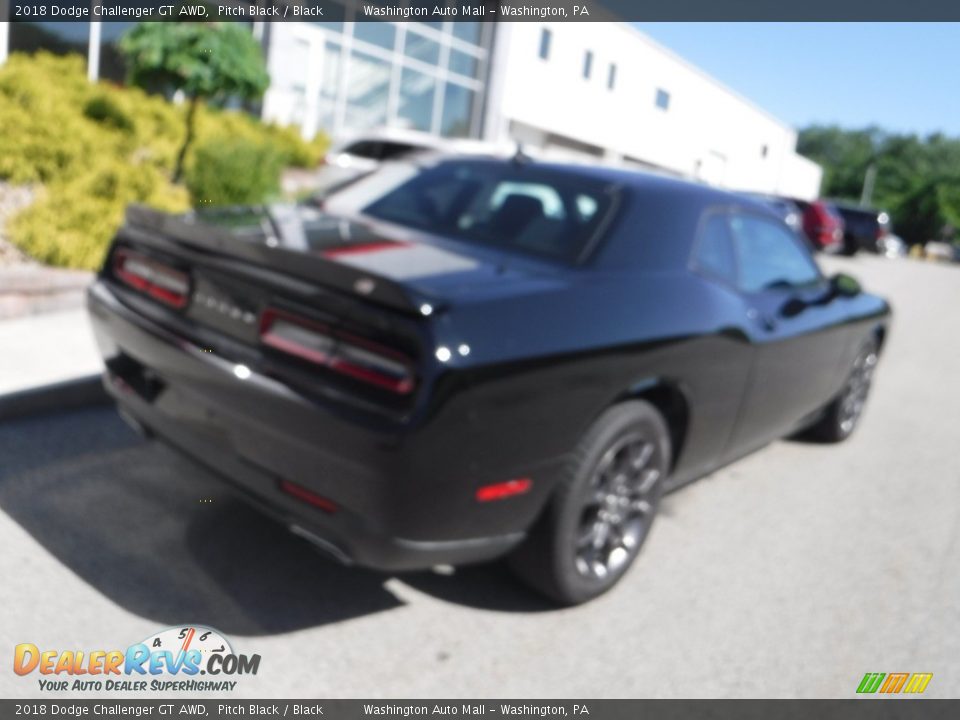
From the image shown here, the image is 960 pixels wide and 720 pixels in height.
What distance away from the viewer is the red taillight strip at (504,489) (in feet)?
8.95

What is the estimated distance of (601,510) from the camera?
330 cm

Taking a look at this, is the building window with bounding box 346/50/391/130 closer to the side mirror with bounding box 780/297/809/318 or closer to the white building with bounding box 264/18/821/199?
the white building with bounding box 264/18/821/199

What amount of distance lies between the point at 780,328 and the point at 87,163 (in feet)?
19.1

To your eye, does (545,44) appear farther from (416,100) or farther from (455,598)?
(455,598)

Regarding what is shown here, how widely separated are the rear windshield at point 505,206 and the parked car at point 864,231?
2511cm

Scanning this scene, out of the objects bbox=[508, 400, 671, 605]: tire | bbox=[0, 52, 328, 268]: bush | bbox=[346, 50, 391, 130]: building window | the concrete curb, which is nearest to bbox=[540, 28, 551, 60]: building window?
bbox=[346, 50, 391, 130]: building window

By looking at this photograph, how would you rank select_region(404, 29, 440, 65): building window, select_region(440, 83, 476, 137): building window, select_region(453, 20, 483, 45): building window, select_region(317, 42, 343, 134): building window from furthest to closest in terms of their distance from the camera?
select_region(440, 83, 476, 137): building window, select_region(453, 20, 483, 45): building window, select_region(404, 29, 440, 65): building window, select_region(317, 42, 343, 134): building window

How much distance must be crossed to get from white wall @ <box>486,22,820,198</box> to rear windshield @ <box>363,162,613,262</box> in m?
18.1

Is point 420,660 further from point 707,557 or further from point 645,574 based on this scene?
point 707,557

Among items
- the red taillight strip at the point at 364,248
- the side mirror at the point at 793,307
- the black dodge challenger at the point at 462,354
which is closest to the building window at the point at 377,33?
the black dodge challenger at the point at 462,354

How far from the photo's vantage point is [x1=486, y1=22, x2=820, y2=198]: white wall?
26.6 m

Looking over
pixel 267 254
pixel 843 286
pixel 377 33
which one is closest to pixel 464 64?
pixel 377 33

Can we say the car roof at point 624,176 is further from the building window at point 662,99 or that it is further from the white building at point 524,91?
the building window at point 662,99
